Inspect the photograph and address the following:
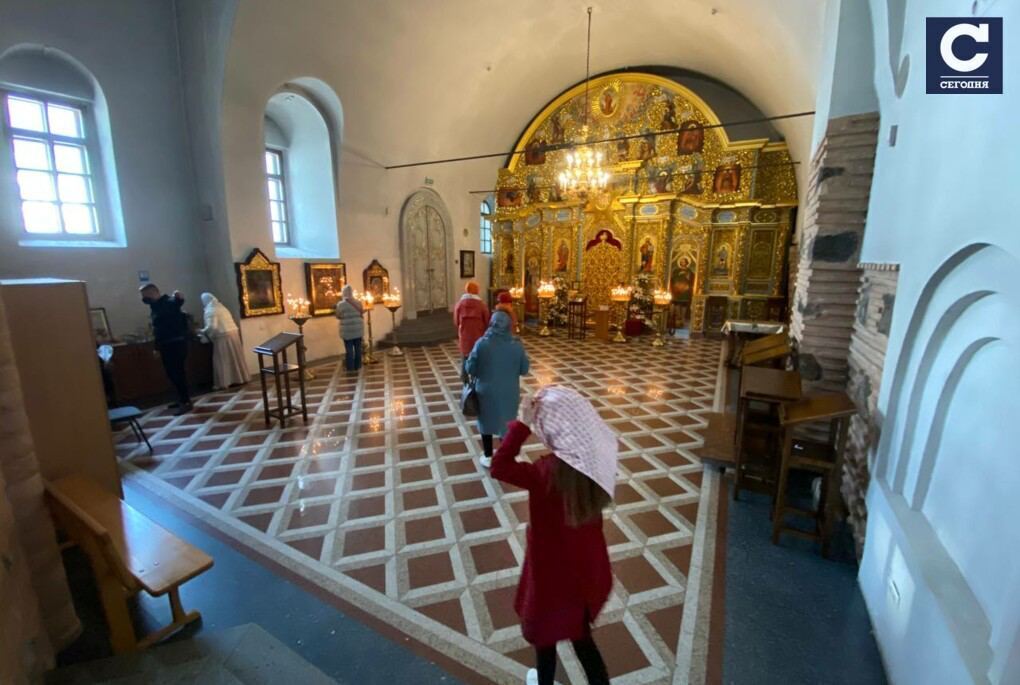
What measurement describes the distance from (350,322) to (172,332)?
2.75m

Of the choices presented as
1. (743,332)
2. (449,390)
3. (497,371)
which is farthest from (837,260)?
(449,390)

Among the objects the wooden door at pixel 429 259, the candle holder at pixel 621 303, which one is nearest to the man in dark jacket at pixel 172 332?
the wooden door at pixel 429 259

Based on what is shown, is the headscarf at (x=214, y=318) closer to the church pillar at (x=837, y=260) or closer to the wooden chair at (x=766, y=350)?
the wooden chair at (x=766, y=350)

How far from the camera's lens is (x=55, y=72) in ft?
21.5

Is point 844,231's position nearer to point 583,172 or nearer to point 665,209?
point 583,172

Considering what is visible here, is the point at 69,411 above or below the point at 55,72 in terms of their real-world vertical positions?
below

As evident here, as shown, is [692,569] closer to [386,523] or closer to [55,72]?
[386,523]

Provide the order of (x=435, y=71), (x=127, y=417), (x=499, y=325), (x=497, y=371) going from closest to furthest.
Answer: (x=499, y=325) < (x=497, y=371) < (x=127, y=417) < (x=435, y=71)

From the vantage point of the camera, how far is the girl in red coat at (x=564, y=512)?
148cm

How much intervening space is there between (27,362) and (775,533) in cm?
521

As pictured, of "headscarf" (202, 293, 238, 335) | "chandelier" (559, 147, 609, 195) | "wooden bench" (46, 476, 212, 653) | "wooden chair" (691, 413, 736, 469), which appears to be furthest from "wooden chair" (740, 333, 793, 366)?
"headscarf" (202, 293, 238, 335)

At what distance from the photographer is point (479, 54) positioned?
10.4 m

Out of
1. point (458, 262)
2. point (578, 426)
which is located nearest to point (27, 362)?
point (578, 426)

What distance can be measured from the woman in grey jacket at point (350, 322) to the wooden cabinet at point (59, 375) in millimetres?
5187
